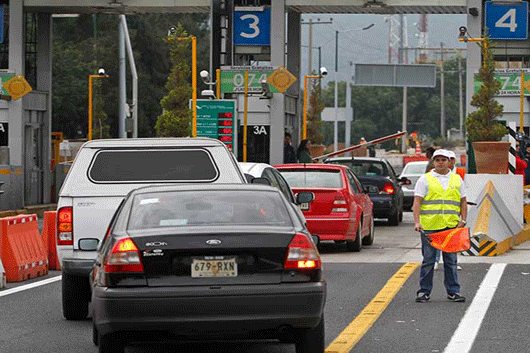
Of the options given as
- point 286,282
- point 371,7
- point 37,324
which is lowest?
point 37,324

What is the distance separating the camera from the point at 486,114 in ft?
95.7

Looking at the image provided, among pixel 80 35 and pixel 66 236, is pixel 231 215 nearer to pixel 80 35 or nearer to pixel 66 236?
pixel 66 236

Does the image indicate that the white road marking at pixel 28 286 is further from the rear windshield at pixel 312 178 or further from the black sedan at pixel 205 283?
the black sedan at pixel 205 283

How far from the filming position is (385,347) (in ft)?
36.1

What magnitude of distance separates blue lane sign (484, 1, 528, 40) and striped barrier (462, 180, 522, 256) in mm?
14919

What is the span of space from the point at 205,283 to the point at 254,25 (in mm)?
28517

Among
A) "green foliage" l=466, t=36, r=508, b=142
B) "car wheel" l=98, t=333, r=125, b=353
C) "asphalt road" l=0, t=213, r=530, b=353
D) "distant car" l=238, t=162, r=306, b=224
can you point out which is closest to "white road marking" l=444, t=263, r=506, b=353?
"asphalt road" l=0, t=213, r=530, b=353

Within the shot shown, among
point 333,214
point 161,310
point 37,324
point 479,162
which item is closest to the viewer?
point 161,310

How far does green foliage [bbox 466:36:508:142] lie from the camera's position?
28922 millimetres

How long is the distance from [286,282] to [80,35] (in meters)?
79.1

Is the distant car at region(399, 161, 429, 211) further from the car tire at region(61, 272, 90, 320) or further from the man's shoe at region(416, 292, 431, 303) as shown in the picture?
the car tire at region(61, 272, 90, 320)

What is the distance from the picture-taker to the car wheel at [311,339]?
9.65m

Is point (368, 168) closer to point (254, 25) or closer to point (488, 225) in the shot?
point (254, 25)

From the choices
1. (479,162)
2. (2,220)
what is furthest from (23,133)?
(2,220)
